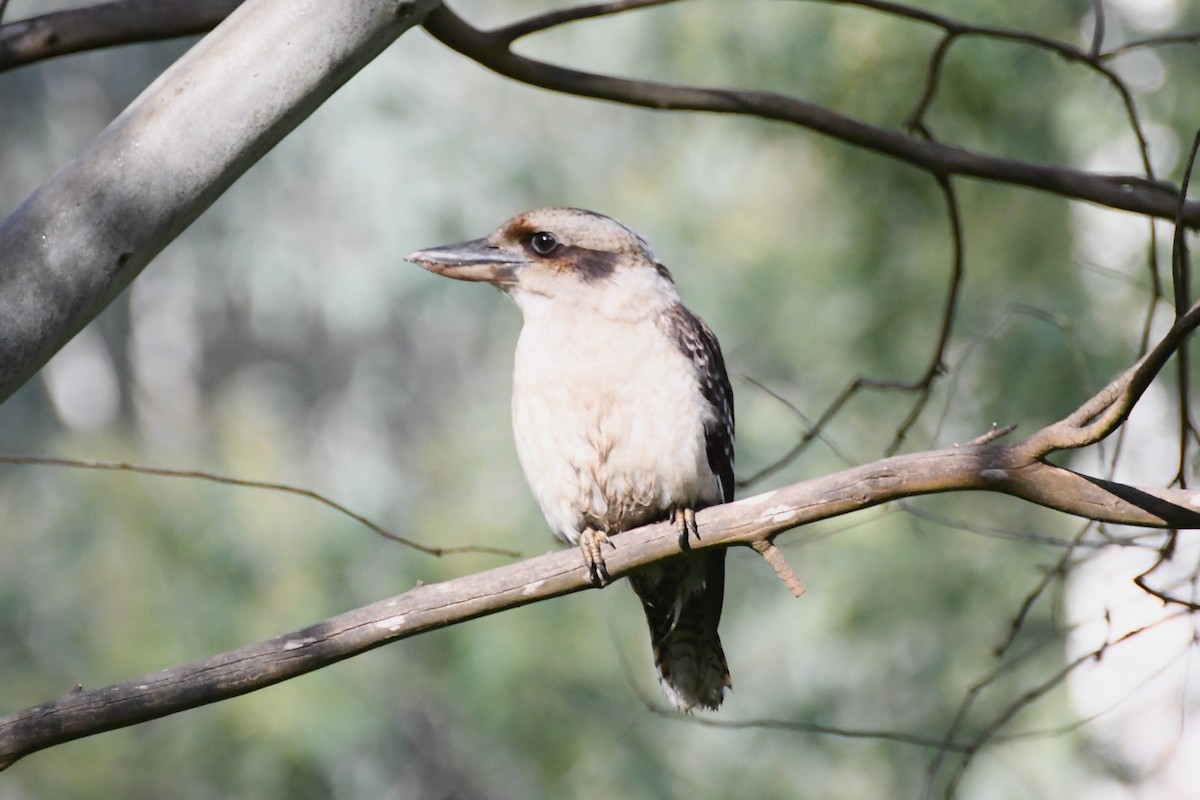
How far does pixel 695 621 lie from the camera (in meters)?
3.12

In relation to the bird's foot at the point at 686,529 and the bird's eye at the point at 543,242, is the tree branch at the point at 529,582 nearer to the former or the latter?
the bird's foot at the point at 686,529

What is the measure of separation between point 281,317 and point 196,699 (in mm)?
10466

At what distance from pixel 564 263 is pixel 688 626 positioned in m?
0.90

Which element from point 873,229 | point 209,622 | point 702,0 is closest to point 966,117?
point 873,229

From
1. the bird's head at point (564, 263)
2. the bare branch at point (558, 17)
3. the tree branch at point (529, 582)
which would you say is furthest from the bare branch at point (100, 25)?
the tree branch at point (529, 582)

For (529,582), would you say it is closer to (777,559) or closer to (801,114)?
(777,559)

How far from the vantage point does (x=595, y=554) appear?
93.4 inches

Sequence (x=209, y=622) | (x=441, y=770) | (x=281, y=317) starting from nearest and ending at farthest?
(x=209, y=622) < (x=441, y=770) < (x=281, y=317)

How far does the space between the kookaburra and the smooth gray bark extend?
895 millimetres

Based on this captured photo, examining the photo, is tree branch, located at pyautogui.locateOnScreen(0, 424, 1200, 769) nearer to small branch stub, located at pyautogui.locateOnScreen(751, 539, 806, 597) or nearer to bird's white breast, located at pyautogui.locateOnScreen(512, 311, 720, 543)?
small branch stub, located at pyautogui.locateOnScreen(751, 539, 806, 597)

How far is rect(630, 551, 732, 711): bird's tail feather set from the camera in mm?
3062

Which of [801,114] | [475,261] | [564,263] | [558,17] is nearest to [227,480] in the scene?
[475,261]

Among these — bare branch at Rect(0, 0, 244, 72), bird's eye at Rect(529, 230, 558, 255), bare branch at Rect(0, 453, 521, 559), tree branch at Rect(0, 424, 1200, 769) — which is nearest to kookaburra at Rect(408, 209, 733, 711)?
bird's eye at Rect(529, 230, 558, 255)

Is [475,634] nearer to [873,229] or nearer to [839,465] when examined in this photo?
[839,465]
